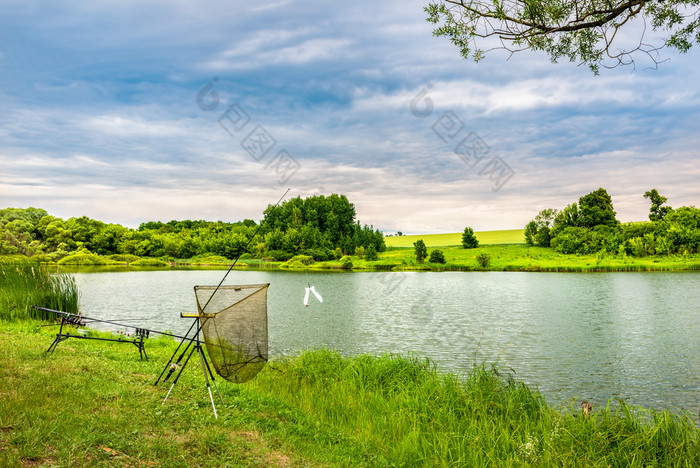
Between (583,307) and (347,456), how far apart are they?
24995 millimetres

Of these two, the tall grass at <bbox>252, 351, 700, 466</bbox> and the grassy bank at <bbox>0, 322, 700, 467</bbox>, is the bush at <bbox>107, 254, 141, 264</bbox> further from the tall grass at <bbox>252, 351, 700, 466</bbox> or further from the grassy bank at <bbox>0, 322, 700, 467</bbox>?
the tall grass at <bbox>252, 351, 700, 466</bbox>

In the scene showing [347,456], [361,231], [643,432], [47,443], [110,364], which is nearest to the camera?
[47,443]

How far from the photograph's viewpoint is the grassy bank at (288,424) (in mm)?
4488

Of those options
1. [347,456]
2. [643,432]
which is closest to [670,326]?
[643,432]

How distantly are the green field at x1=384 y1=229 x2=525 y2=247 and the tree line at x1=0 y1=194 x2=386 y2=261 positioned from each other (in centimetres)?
1679

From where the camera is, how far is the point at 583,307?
25.6m

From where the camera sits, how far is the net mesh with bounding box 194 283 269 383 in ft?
20.0

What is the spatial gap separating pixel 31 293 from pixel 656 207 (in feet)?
299

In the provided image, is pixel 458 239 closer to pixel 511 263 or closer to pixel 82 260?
pixel 511 263

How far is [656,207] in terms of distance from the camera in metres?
75.4

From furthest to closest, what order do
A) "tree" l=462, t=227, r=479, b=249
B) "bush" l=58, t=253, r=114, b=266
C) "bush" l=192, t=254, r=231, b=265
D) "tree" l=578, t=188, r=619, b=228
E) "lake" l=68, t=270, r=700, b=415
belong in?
"bush" l=192, t=254, r=231, b=265
"tree" l=462, t=227, r=479, b=249
"bush" l=58, t=253, r=114, b=266
"tree" l=578, t=188, r=619, b=228
"lake" l=68, t=270, r=700, b=415

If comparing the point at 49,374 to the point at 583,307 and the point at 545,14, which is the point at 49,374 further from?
the point at 583,307

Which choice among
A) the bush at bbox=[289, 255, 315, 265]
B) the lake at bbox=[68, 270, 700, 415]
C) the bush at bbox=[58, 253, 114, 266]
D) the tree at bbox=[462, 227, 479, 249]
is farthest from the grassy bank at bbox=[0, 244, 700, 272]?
the lake at bbox=[68, 270, 700, 415]

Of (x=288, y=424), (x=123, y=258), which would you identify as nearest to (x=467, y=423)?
(x=288, y=424)
